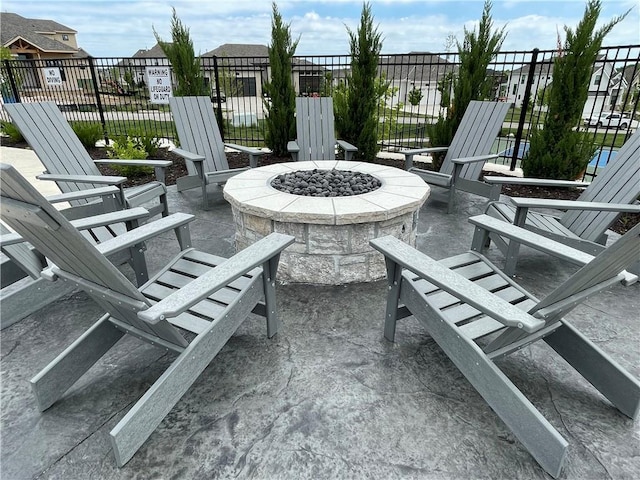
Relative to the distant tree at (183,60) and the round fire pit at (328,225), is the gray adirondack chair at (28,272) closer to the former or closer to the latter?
the round fire pit at (328,225)

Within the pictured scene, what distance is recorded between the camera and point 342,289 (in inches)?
99.7

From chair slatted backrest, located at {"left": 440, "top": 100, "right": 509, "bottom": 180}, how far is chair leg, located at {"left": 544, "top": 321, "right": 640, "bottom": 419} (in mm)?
2689

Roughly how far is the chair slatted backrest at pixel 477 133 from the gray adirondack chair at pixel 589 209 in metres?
1.07

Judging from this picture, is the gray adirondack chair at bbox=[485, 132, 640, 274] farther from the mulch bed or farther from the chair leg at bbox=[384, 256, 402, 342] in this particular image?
the chair leg at bbox=[384, 256, 402, 342]

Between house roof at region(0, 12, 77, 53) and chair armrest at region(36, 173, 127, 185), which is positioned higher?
house roof at region(0, 12, 77, 53)

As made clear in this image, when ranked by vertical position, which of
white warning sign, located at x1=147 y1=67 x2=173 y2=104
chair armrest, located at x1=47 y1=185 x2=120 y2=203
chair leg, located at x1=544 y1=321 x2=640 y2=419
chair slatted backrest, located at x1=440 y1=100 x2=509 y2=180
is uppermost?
white warning sign, located at x1=147 y1=67 x2=173 y2=104

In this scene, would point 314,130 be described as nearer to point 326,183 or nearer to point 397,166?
point 397,166

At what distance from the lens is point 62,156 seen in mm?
3242

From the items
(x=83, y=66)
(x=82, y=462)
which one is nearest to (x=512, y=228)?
(x=82, y=462)

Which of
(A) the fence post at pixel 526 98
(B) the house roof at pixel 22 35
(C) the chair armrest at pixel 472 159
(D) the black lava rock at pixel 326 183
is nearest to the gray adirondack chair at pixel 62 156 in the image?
(D) the black lava rock at pixel 326 183

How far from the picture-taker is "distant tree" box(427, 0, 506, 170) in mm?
4746

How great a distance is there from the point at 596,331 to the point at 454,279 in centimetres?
130

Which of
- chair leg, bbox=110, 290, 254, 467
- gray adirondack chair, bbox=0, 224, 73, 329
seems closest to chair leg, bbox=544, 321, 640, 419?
chair leg, bbox=110, 290, 254, 467

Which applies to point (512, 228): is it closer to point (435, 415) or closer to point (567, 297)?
point (567, 297)
